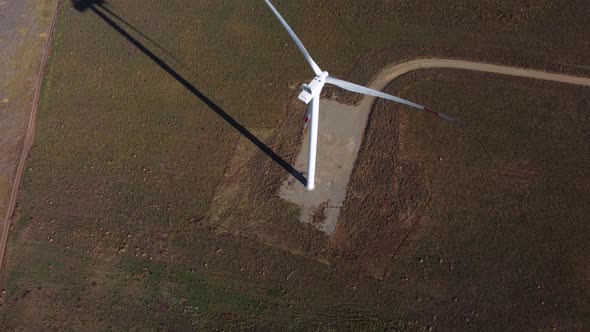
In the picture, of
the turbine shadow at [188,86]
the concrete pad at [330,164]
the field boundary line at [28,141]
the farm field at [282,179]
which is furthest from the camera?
the turbine shadow at [188,86]

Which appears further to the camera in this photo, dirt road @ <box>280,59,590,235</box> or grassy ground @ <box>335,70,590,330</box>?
dirt road @ <box>280,59,590,235</box>

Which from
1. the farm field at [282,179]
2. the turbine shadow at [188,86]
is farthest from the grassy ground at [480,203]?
the turbine shadow at [188,86]

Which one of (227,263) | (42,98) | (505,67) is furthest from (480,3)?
(42,98)

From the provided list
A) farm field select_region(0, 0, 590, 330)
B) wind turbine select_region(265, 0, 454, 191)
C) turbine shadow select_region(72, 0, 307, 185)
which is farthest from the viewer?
turbine shadow select_region(72, 0, 307, 185)

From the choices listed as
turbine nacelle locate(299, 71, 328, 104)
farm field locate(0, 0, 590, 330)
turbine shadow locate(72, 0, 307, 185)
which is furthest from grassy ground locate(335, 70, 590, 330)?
turbine nacelle locate(299, 71, 328, 104)

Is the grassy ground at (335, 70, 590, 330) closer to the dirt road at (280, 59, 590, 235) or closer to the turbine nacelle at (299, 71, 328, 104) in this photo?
the dirt road at (280, 59, 590, 235)

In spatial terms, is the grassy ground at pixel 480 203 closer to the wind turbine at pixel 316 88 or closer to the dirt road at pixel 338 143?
the dirt road at pixel 338 143

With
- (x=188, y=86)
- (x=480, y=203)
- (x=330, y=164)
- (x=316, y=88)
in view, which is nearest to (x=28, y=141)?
(x=188, y=86)
